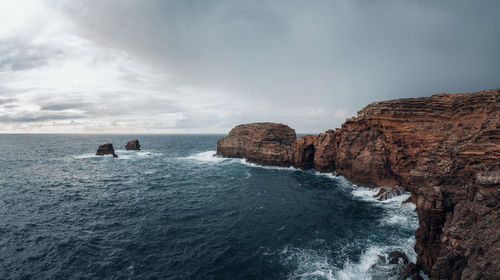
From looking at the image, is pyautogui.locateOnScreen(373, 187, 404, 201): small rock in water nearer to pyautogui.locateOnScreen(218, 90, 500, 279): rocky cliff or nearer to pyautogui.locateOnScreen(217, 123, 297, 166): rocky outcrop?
pyautogui.locateOnScreen(218, 90, 500, 279): rocky cliff

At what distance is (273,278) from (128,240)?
18.3 meters

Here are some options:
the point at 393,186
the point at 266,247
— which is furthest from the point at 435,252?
the point at 393,186

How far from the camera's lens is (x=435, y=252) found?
1773 cm

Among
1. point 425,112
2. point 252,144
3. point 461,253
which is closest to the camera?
point 461,253

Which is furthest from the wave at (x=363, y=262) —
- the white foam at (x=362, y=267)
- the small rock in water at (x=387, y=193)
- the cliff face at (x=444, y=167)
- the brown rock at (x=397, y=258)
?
the small rock in water at (x=387, y=193)

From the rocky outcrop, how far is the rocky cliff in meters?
8.05

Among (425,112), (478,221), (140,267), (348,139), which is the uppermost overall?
(425,112)

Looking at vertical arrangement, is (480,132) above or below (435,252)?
above

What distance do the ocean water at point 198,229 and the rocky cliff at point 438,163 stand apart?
520 centimetres

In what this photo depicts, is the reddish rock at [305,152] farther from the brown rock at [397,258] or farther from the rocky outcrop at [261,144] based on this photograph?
the brown rock at [397,258]

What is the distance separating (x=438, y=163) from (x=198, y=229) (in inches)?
1187

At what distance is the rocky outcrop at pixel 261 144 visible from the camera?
2763 inches

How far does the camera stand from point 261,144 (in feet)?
242

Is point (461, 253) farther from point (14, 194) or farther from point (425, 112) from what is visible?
point (14, 194)
